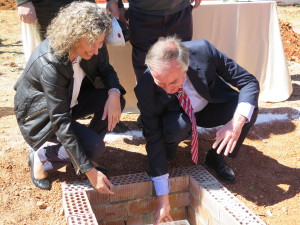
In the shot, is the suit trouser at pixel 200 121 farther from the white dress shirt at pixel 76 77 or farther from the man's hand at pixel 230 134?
the white dress shirt at pixel 76 77

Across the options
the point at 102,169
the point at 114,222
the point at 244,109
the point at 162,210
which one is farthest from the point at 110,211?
the point at 244,109

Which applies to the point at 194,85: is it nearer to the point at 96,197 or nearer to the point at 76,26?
the point at 76,26

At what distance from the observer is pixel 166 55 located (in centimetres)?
245

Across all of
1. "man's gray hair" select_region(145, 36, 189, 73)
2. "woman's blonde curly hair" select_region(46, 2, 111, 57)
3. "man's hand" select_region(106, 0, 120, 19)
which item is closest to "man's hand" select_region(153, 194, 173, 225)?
"man's gray hair" select_region(145, 36, 189, 73)

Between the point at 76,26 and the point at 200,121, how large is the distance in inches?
45.3

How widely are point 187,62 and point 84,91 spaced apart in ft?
3.01

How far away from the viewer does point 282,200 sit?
303 cm

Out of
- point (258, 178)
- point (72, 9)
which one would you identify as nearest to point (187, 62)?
point (72, 9)

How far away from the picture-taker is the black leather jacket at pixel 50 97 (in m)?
2.60

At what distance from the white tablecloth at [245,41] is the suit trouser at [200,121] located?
1.19 meters

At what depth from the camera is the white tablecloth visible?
415 centimetres

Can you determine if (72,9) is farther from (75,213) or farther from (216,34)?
(216,34)

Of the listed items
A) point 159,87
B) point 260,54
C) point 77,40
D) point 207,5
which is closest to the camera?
point 77,40

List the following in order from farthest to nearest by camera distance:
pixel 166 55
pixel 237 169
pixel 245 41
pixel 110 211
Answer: pixel 245 41, pixel 237 169, pixel 110 211, pixel 166 55
